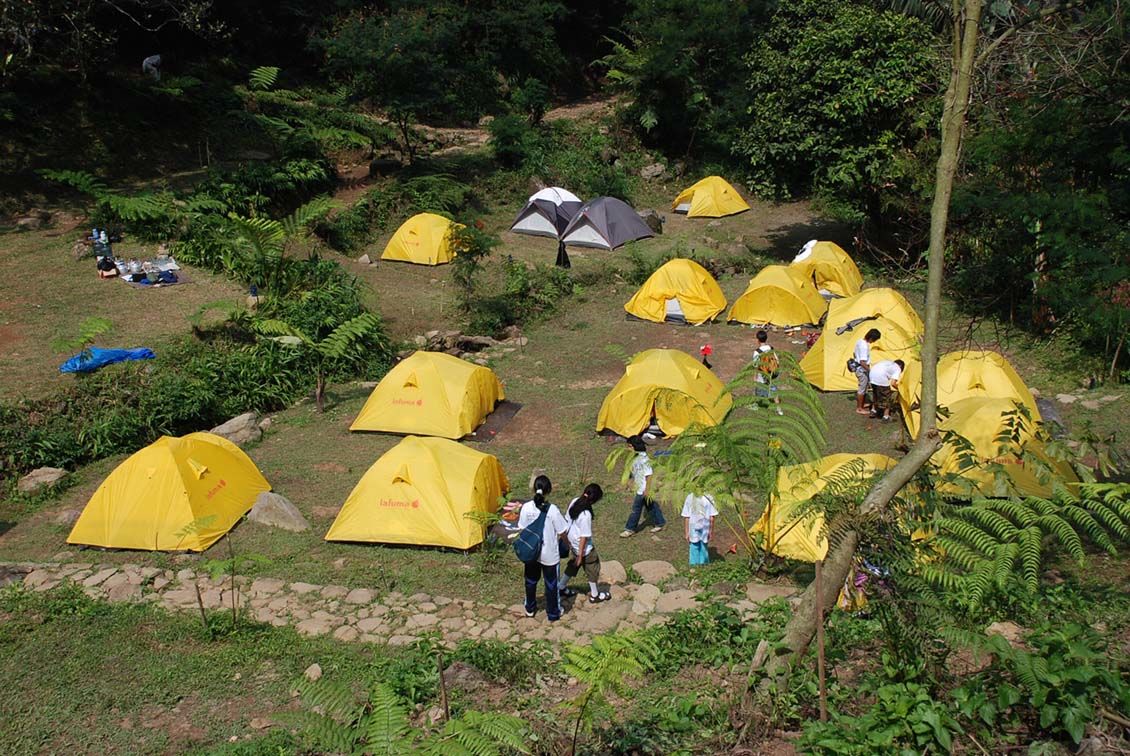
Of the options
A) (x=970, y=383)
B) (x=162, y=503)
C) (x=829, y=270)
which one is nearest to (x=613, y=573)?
(x=162, y=503)

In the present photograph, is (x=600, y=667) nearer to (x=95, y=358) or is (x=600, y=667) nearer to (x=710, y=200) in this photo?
(x=95, y=358)

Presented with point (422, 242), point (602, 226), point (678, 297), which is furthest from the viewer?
point (602, 226)

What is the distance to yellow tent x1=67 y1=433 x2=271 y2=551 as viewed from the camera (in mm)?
9695

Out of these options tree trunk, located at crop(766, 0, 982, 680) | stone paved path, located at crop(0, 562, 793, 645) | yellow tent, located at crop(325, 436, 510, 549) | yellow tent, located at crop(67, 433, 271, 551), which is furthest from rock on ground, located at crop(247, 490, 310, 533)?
tree trunk, located at crop(766, 0, 982, 680)

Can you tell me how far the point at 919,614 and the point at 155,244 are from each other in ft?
54.8

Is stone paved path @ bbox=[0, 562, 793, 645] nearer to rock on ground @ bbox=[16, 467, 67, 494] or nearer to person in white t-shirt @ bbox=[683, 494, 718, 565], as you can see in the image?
person in white t-shirt @ bbox=[683, 494, 718, 565]

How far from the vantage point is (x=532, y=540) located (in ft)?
25.9

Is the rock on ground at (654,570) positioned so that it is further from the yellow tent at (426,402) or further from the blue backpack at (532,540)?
the yellow tent at (426,402)

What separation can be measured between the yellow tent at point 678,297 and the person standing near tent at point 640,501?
7660mm

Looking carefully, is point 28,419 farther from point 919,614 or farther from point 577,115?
point 577,115

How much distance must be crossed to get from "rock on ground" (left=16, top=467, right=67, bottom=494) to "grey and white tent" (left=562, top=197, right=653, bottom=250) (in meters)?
13.1

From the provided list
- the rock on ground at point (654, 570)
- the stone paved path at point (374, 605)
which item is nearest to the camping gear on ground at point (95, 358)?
the stone paved path at point (374, 605)

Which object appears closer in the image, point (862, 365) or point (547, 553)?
point (547, 553)

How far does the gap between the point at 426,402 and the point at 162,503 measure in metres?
4.02
